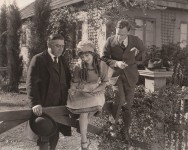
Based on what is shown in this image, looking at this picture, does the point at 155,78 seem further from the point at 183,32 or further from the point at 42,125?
the point at 183,32

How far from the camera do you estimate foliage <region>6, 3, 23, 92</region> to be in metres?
14.0

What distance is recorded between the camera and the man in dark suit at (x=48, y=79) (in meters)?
3.52

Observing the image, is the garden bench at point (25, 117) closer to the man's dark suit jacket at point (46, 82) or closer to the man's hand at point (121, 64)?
the man's dark suit jacket at point (46, 82)

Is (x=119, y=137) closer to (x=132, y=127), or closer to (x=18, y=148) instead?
(x=132, y=127)

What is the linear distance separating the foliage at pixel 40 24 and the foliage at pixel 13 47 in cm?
160

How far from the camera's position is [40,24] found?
1280 centimetres

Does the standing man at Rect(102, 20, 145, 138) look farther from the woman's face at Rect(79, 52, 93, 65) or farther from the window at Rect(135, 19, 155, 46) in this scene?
the window at Rect(135, 19, 155, 46)

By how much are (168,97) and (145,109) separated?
488mm

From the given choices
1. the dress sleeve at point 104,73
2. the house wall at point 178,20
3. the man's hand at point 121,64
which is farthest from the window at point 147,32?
the dress sleeve at point 104,73

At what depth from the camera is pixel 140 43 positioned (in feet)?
14.5

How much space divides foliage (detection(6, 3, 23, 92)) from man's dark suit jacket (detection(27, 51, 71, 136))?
35.2 ft

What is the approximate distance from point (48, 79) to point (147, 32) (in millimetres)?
10700

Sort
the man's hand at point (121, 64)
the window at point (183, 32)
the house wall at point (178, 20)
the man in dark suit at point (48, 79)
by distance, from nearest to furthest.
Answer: the man in dark suit at point (48, 79) → the man's hand at point (121, 64) → the house wall at point (178, 20) → the window at point (183, 32)

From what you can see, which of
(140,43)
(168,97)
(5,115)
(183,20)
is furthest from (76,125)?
(183,20)
